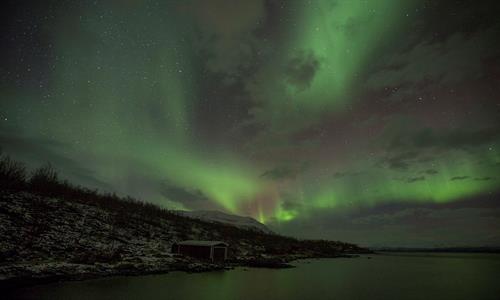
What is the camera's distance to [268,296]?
100.0 feet

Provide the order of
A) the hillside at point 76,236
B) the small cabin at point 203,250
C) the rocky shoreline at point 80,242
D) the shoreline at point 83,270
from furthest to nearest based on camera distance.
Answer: the small cabin at point 203,250 < the hillside at point 76,236 < the rocky shoreline at point 80,242 < the shoreline at point 83,270

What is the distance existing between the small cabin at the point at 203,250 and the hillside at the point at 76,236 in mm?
2554

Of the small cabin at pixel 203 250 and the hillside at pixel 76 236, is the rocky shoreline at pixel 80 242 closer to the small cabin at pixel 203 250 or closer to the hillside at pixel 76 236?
the hillside at pixel 76 236

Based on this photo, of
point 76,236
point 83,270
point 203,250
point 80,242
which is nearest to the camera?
point 83,270

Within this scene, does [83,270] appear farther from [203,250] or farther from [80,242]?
[203,250]

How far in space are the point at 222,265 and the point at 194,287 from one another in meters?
26.8

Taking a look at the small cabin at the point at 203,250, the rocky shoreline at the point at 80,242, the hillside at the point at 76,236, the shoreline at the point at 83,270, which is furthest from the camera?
the small cabin at the point at 203,250

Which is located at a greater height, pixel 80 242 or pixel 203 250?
pixel 80 242

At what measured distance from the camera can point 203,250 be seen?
64.3 metres

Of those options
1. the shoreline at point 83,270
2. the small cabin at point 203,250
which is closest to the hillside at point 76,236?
the shoreline at point 83,270

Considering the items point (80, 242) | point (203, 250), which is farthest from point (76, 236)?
point (203, 250)

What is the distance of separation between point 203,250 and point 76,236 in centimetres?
2386

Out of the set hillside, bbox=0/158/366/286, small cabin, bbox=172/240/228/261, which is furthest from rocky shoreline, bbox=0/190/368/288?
small cabin, bbox=172/240/228/261

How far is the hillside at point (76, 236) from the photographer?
37594 millimetres
